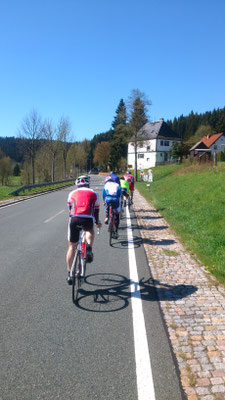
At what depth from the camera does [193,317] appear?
3.83m

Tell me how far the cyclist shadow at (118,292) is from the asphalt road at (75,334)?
0.6 inches

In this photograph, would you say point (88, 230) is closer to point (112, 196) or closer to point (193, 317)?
point (193, 317)

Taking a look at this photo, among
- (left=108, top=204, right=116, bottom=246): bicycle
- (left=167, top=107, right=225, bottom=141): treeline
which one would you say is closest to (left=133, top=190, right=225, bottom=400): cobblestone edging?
(left=108, top=204, right=116, bottom=246): bicycle

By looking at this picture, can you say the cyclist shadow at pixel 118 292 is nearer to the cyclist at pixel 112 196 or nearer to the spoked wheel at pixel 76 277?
the spoked wheel at pixel 76 277

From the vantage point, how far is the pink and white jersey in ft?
14.7

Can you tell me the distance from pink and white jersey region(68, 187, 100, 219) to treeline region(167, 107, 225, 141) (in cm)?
11012

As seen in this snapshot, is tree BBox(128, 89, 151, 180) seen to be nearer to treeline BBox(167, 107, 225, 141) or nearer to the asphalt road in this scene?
the asphalt road

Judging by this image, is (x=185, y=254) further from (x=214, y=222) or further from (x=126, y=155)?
(x=126, y=155)

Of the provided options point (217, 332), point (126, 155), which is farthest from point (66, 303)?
point (126, 155)

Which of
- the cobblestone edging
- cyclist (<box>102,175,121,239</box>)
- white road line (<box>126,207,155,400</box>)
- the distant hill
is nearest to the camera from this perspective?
white road line (<box>126,207,155,400</box>)

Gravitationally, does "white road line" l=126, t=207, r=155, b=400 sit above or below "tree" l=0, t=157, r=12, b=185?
below

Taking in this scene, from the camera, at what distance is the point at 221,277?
16.9 feet

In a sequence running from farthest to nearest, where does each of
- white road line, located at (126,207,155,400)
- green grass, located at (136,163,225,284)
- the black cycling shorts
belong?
green grass, located at (136,163,225,284)
the black cycling shorts
white road line, located at (126,207,155,400)

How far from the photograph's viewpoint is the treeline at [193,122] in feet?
374
